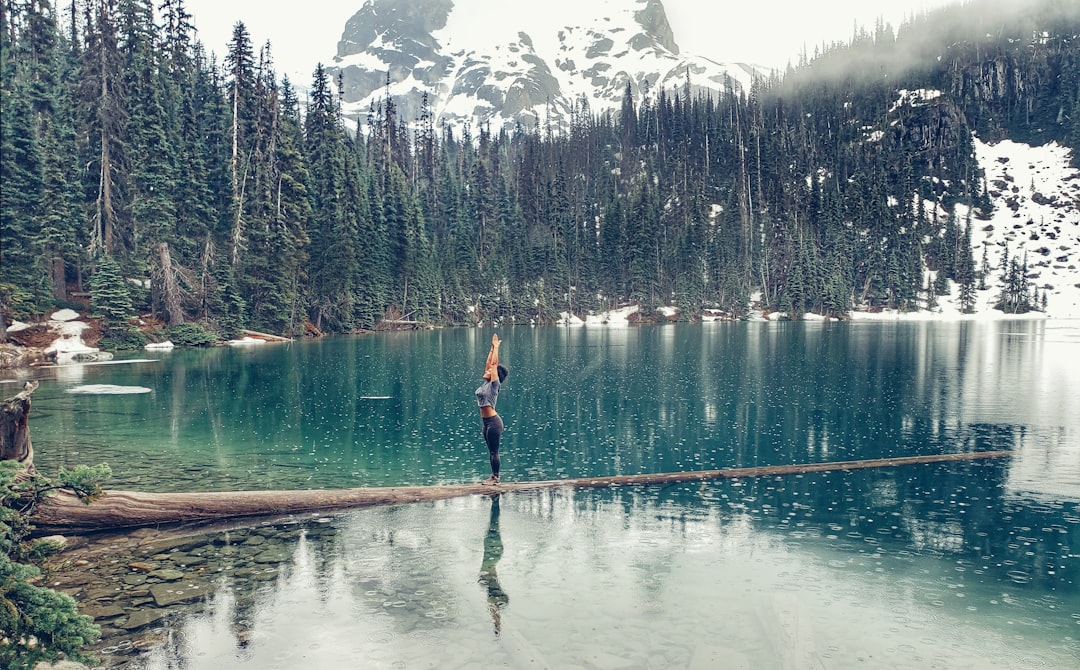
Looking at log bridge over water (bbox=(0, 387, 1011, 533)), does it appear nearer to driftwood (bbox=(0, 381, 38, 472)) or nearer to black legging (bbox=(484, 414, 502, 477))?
driftwood (bbox=(0, 381, 38, 472))

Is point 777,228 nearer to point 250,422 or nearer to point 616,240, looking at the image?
point 616,240

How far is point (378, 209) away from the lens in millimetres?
103500

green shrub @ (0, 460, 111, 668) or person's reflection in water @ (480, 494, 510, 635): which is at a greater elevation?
green shrub @ (0, 460, 111, 668)

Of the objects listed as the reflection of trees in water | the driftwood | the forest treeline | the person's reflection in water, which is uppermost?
the forest treeline

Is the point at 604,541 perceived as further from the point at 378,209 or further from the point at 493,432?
the point at 378,209

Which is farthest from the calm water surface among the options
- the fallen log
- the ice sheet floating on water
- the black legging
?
the black legging

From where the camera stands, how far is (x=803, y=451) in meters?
21.7

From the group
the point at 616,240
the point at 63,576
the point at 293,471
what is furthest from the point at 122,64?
the point at 616,240

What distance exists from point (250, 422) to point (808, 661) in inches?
948

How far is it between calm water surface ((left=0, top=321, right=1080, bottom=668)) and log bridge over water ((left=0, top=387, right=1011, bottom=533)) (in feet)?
1.30

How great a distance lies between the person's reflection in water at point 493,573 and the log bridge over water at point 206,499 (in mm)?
1355

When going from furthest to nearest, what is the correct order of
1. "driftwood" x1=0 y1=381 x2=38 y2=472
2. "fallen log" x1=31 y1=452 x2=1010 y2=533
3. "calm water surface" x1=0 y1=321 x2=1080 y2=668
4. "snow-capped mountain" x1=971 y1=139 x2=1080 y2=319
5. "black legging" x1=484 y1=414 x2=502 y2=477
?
"snow-capped mountain" x1=971 y1=139 x2=1080 y2=319 < "black legging" x1=484 y1=414 x2=502 y2=477 < "fallen log" x1=31 y1=452 x2=1010 y2=533 < "driftwood" x1=0 y1=381 x2=38 y2=472 < "calm water surface" x1=0 y1=321 x2=1080 y2=668

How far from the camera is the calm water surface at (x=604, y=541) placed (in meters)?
9.11

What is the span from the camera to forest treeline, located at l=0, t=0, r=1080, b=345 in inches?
2434
